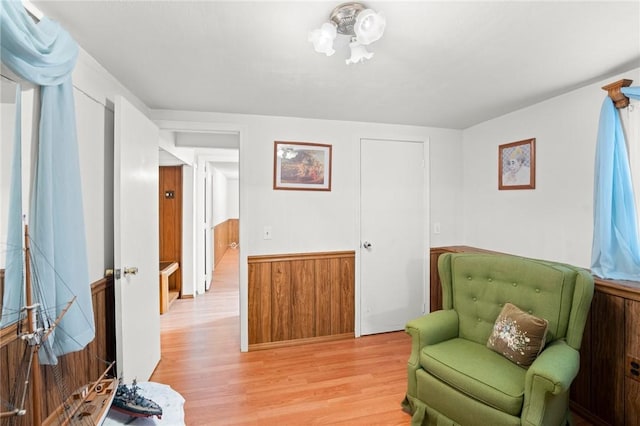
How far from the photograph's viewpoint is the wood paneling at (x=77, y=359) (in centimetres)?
113

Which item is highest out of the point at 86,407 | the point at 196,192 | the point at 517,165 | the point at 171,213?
the point at 517,165

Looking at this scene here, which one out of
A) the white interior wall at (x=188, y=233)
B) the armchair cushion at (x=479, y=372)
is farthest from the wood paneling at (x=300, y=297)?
the white interior wall at (x=188, y=233)

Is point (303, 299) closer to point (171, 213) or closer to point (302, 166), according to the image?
point (302, 166)

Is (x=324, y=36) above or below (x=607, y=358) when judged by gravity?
above

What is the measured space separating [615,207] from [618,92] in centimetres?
71

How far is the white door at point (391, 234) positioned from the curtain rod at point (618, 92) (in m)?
1.56

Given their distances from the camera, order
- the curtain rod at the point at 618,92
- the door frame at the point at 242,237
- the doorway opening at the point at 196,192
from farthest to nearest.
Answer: the doorway opening at the point at 196,192, the door frame at the point at 242,237, the curtain rod at the point at 618,92

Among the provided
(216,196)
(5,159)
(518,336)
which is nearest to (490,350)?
(518,336)

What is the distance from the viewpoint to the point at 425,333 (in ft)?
6.31

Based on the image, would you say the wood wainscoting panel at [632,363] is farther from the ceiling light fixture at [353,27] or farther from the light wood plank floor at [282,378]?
the ceiling light fixture at [353,27]

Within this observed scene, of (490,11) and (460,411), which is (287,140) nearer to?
(490,11)

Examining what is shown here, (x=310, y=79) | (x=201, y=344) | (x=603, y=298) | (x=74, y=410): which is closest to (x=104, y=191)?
(x=74, y=410)

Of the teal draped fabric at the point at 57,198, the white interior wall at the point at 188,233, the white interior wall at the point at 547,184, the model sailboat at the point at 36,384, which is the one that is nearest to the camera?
the model sailboat at the point at 36,384

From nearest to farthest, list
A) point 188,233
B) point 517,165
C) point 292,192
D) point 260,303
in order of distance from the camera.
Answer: point 517,165
point 260,303
point 292,192
point 188,233
